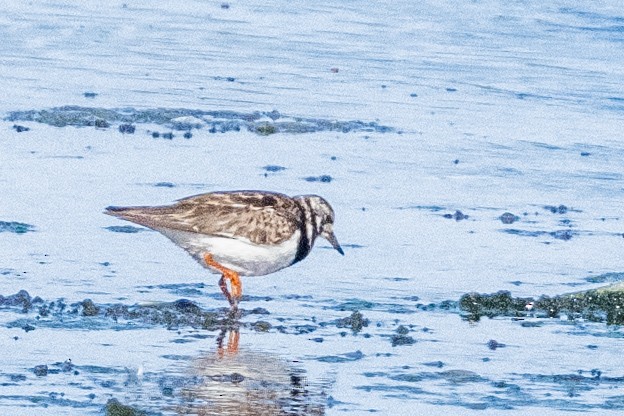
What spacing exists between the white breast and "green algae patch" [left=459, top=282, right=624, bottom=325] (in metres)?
1.00

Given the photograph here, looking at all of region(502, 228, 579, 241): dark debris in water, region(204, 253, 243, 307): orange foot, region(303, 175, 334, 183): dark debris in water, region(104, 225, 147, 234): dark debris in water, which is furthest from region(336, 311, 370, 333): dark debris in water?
region(303, 175, 334, 183): dark debris in water

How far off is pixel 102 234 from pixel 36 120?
3616 millimetres

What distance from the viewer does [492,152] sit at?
13.8m

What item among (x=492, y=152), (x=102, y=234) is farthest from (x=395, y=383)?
(x=492, y=152)

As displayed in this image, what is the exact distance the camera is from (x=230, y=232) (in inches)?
368

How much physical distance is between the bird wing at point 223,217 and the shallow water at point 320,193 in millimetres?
350

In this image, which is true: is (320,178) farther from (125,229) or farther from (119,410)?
(119,410)

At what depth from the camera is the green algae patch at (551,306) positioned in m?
9.14

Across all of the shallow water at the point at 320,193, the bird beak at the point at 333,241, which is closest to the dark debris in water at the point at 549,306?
the shallow water at the point at 320,193

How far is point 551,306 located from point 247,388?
2.33m

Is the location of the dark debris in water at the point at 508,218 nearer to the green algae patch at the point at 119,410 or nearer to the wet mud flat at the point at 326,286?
the wet mud flat at the point at 326,286

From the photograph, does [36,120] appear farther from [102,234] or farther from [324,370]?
[324,370]

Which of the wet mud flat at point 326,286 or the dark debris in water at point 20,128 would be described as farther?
the dark debris in water at point 20,128

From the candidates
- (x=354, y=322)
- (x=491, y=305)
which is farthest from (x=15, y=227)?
(x=491, y=305)
